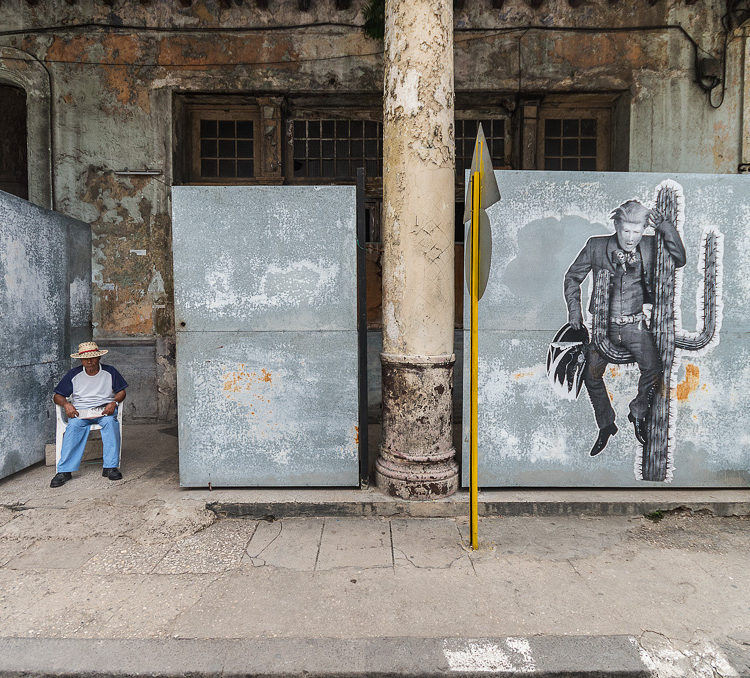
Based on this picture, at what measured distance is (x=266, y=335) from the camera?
Answer: 14.1ft

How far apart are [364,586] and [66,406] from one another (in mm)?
3467

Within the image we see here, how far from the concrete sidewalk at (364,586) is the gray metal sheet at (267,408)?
0.22 meters

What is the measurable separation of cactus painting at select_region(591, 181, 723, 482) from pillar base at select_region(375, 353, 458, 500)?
1415mm

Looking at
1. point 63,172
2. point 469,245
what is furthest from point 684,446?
point 63,172

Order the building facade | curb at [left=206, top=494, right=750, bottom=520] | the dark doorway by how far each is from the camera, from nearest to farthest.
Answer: curb at [left=206, top=494, right=750, bottom=520] < the building facade < the dark doorway

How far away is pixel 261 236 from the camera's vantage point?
423 centimetres

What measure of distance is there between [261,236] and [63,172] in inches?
181

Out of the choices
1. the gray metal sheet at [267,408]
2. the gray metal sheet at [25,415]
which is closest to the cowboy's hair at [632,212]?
the gray metal sheet at [267,408]

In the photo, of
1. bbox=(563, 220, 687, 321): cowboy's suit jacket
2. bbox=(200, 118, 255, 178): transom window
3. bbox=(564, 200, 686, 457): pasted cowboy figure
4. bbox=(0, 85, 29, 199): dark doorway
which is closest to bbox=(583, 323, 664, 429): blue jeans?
bbox=(564, 200, 686, 457): pasted cowboy figure

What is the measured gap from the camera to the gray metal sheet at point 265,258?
421 centimetres

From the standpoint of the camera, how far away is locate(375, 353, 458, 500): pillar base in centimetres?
412

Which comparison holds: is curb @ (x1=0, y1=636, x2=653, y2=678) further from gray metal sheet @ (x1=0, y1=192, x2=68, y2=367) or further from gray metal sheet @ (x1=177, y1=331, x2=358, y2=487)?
gray metal sheet @ (x1=0, y1=192, x2=68, y2=367)

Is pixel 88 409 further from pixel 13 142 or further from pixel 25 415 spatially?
pixel 13 142

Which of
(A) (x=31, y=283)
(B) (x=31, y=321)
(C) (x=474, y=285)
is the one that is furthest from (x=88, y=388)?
(C) (x=474, y=285)
